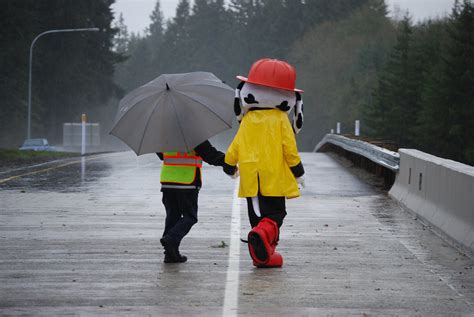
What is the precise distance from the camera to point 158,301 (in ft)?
27.2

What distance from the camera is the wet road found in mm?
8211

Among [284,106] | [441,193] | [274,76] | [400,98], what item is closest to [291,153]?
[284,106]

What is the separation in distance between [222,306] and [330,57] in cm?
10478

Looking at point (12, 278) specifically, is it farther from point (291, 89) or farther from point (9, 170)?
point (9, 170)

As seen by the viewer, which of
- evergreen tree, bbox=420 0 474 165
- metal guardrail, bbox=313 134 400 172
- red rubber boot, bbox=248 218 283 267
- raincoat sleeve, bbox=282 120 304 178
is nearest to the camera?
red rubber boot, bbox=248 218 283 267

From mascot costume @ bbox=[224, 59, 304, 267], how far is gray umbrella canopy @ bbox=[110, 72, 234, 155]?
0.26 m

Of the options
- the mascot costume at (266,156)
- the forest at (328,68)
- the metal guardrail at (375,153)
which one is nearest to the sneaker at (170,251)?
the mascot costume at (266,156)

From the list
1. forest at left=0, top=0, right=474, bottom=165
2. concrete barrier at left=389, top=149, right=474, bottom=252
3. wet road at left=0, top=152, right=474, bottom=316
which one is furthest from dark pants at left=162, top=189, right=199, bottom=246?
forest at left=0, top=0, right=474, bottom=165

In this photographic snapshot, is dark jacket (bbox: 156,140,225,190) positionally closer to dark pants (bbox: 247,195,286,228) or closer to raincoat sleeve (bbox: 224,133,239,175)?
raincoat sleeve (bbox: 224,133,239,175)

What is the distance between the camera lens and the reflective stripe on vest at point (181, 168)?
10.4 m

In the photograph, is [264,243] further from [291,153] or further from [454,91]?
[454,91]

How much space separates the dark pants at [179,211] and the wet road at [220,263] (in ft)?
1.11

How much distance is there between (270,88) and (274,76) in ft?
0.41

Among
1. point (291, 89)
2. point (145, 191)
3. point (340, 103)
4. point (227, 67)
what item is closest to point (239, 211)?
point (145, 191)
